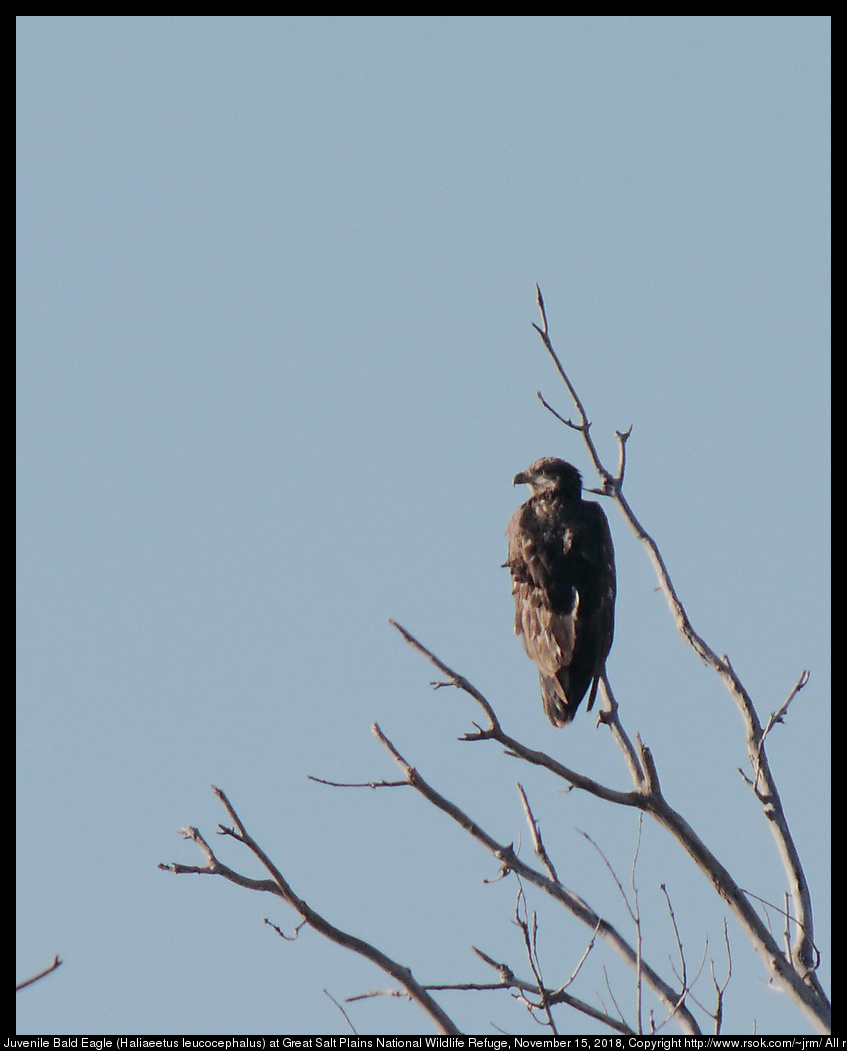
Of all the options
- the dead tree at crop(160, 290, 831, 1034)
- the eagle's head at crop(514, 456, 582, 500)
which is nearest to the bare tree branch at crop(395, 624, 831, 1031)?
the dead tree at crop(160, 290, 831, 1034)

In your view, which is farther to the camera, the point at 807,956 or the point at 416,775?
the point at 807,956

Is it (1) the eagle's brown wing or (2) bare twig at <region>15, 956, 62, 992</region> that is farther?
(1) the eagle's brown wing

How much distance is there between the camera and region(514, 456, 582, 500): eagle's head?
984 centimetres

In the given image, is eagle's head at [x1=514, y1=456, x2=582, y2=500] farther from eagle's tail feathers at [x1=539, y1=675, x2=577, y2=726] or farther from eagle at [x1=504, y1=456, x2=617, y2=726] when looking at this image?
eagle's tail feathers at [x1=539, y1=675, x2=577, y2=726]

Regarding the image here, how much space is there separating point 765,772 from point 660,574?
0.97 meters

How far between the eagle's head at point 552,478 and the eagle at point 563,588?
0.01 m

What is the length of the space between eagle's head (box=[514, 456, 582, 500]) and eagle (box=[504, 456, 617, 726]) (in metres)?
0.01

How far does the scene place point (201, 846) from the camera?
5066 mm

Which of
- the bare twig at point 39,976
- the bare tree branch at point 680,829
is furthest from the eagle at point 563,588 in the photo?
the bare twig at point 39,976

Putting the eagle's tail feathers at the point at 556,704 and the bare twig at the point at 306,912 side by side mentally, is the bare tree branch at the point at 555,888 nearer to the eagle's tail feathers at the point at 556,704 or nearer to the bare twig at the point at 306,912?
the bare twig at the point at 306,912

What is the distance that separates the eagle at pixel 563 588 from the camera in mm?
8484
